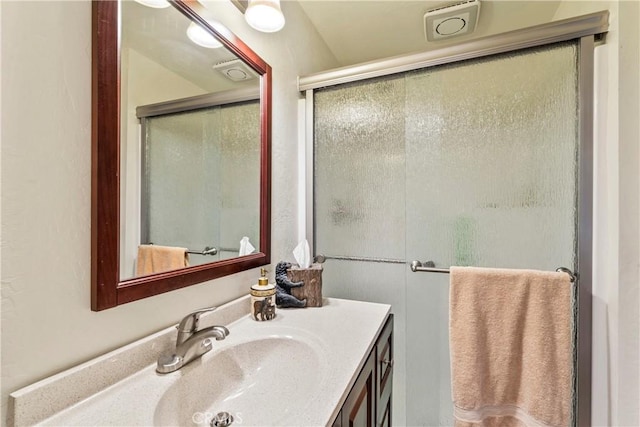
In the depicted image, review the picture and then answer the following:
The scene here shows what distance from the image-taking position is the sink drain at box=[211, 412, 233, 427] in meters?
0.60

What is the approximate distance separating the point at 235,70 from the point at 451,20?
119 centimetres

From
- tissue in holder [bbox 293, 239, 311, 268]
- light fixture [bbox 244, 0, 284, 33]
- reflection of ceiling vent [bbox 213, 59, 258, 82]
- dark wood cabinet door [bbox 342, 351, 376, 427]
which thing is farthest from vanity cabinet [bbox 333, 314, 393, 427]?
light fixture [bbox 244, 0, 284, 33]

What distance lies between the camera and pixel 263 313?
916mm

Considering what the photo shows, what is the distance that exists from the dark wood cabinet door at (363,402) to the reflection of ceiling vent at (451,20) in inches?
62.3

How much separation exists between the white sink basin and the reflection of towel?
24 cm

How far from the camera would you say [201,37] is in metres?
0.82

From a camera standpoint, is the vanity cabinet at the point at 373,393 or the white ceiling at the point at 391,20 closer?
the vanity cabinet at the point at 373,393

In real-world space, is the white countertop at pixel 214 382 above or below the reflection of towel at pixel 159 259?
below

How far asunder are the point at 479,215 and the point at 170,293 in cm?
112

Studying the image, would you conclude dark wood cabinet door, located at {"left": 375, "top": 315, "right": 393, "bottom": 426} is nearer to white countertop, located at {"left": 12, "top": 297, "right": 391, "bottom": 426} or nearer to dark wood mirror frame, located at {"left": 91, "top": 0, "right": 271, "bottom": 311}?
white countertop, located at {"left": 12, "top": 297, "right": 391, "bottom": 426}

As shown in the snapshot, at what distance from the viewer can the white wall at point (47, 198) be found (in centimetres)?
44

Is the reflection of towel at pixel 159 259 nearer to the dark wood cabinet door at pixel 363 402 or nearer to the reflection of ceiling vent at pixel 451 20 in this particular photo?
the dark wood cabinet door at pixel 363 402

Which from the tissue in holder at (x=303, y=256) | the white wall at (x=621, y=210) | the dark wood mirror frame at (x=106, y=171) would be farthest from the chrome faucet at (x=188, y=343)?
the white wall at (x=621, y=210)

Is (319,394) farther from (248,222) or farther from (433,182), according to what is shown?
(433,182)
